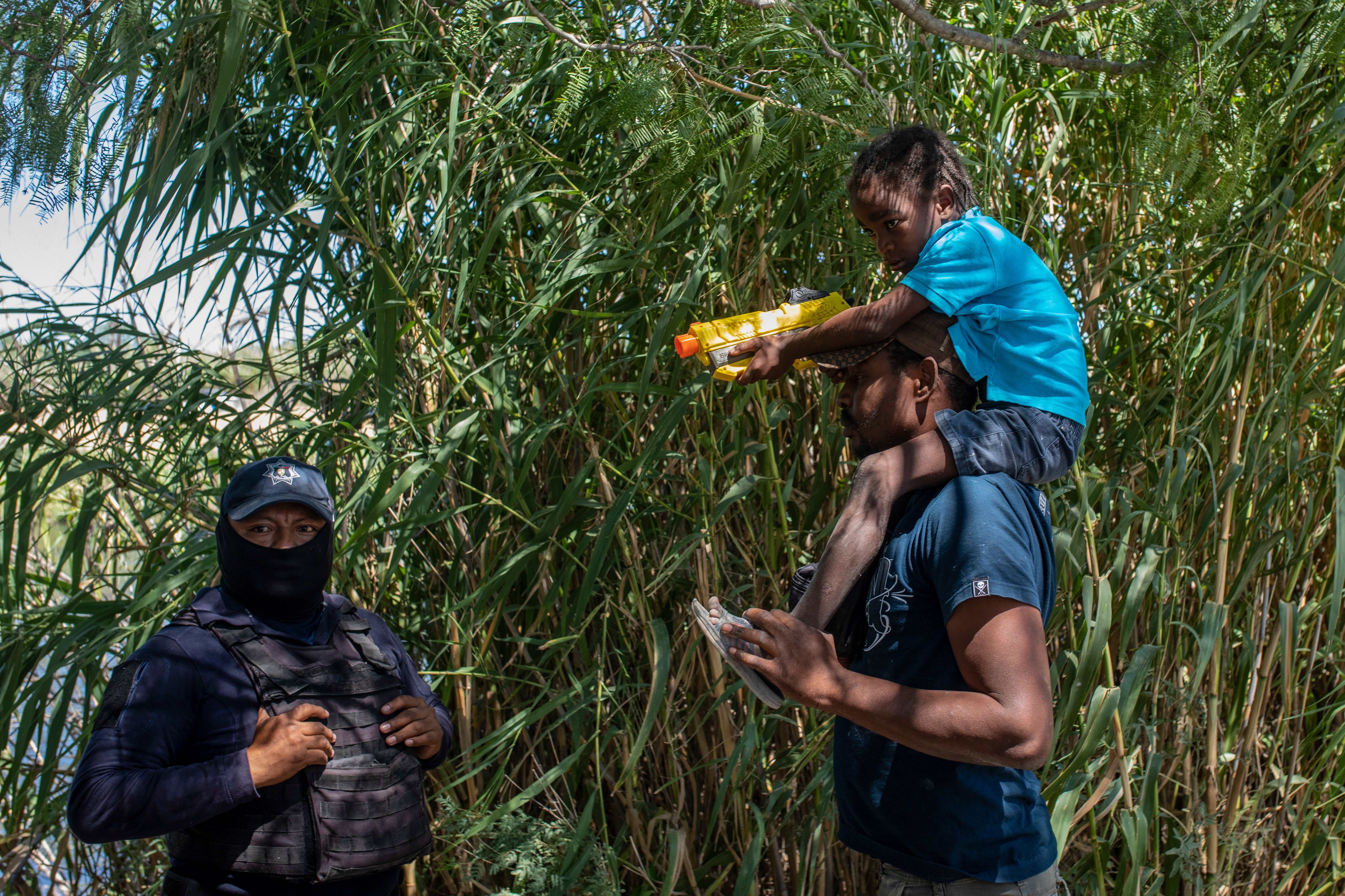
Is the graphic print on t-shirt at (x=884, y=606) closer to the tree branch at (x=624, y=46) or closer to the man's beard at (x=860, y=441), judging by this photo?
the man's beard at (x=860, y=441)

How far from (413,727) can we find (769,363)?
0.84 metres

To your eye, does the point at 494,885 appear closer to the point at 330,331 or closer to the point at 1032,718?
the point at 330,331

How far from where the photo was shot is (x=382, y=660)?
5.87 feet

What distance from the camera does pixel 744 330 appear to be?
1.69m

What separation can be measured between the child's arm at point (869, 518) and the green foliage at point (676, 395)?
0.59 m

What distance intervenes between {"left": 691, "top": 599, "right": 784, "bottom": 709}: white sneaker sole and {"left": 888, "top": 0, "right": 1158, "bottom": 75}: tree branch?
1.36m

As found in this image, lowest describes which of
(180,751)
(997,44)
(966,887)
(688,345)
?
Result: (966,887)

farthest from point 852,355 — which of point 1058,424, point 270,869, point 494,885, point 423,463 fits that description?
point 494,885

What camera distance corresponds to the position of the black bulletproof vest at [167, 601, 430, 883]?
1.55 m

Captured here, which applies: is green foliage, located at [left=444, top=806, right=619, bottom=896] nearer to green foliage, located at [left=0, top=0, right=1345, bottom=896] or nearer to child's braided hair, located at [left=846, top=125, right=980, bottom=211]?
green foliage, located at [left=0, top=0, right=1345, bottom=896]

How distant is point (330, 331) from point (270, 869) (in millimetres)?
1095

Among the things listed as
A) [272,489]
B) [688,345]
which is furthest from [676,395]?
[272,489]

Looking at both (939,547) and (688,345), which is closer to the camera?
(939,547)

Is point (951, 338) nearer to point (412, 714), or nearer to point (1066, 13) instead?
point (1066, 13)
